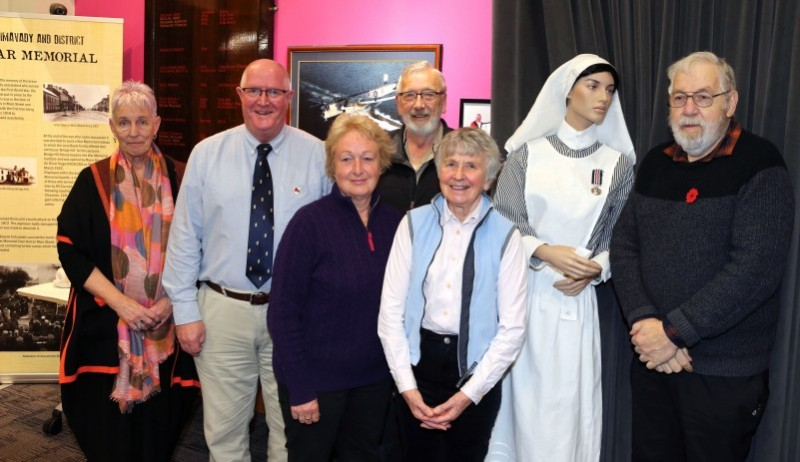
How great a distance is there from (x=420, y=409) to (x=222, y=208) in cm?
99

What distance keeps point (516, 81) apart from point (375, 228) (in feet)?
3.59

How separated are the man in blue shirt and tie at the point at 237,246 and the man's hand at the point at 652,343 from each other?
119 cm

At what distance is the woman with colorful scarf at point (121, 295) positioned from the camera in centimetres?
251

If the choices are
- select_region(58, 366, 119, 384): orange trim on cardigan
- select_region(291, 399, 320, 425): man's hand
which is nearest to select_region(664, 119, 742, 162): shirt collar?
select_region(291, 399, 320, 425): man's hand

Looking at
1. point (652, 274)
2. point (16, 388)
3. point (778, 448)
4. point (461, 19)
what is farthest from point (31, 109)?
point (778, 448)

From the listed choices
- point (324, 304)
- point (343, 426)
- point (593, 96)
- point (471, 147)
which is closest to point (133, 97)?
point (324, 304)

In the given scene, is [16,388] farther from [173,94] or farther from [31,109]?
[173,94]

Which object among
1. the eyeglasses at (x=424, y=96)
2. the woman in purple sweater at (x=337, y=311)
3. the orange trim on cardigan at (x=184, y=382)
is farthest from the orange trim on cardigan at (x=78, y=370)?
the eyeglasses at (x=424, y=96)

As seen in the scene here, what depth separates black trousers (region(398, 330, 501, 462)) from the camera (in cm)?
207

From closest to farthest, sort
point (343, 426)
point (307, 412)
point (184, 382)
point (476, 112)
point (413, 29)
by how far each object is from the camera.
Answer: point (307, 412) < point (343, 426) < point (184, 382) < point (476, 112) < point (413, 29)

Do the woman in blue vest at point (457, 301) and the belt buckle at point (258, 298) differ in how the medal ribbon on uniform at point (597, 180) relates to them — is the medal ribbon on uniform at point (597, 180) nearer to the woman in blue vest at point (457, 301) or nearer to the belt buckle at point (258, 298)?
the woman in blue vest at point (457, 301)

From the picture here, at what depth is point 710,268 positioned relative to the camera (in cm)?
207

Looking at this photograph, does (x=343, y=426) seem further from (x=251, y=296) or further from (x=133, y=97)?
(x=133, y=97)

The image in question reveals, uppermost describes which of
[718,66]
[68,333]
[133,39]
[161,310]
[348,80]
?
[133,39]
